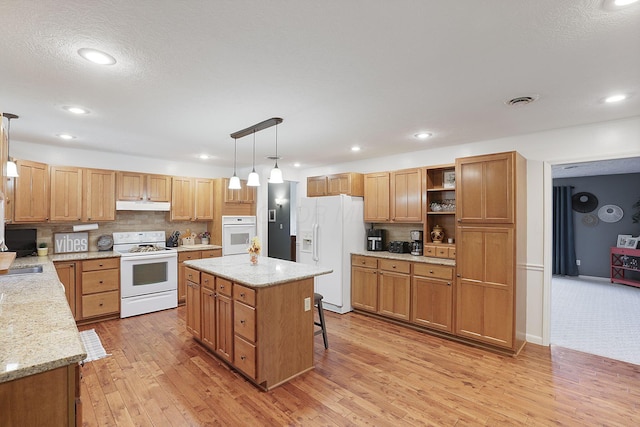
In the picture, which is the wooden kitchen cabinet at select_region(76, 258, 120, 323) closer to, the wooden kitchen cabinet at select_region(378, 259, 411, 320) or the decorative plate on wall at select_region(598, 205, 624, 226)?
the wooden kitchen cabinet at select_region(378, 259, 411, 320)

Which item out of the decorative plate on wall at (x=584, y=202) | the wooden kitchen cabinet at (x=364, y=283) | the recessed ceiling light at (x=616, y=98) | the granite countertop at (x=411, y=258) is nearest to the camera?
the recessed ceiling light at (x=616, y=98)

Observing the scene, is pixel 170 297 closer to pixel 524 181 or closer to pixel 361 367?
pixel 361 367

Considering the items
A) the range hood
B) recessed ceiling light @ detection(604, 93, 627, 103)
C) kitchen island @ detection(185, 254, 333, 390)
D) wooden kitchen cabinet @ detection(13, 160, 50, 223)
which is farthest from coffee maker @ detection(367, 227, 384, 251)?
wooden kitchen cabinet @ detection(13, 160, 50, 223)

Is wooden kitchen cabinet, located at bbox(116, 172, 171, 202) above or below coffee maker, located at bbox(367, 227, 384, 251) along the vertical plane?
above

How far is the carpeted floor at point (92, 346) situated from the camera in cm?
318

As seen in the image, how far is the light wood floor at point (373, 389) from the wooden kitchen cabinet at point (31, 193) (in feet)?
6.35

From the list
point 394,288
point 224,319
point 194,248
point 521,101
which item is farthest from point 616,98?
point 194,248

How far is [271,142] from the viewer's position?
4.05 metres

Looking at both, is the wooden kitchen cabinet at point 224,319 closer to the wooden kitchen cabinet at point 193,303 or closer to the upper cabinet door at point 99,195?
the wooden kitchen cabinet at point 193,303

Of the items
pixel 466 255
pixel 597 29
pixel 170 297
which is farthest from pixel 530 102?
pixel 170 297

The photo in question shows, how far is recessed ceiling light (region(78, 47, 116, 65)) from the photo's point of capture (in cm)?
181

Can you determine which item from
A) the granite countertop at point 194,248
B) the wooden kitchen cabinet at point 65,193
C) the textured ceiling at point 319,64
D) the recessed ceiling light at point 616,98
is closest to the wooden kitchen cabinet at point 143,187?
the wooden kitchen cabinet at point 65,193

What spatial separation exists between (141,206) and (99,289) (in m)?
1.32

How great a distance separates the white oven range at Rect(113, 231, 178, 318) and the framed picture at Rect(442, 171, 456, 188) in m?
4.13
